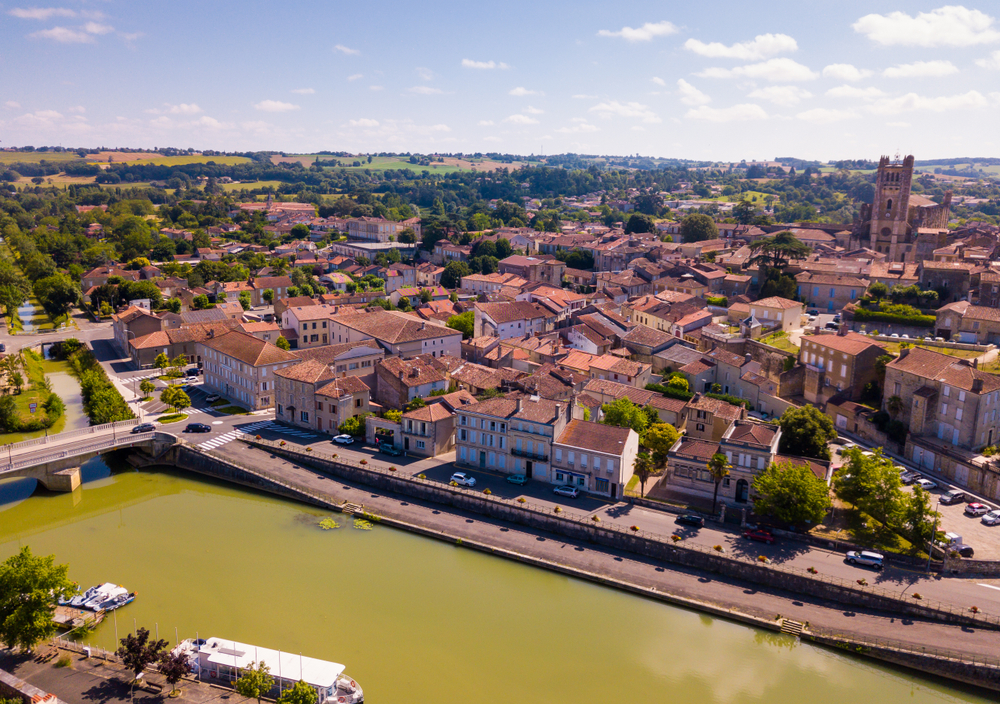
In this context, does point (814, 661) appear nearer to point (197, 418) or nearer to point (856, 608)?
point (856, 608)

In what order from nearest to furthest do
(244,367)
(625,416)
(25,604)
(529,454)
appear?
1. (25,604)
2. (529,454)
3. (625,416)
4. (244,367)

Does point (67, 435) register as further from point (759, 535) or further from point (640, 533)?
point (759, 535)

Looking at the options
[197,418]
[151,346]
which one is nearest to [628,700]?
[197,418]

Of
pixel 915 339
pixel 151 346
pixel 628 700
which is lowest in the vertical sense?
Result: pixel 628 700

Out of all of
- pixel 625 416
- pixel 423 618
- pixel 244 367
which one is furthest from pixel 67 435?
pixel 625 416

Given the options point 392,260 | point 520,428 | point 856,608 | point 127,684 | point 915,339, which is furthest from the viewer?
point 392,260

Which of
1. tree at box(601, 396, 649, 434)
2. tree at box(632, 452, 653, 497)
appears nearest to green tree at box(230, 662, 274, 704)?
tree at box(632, 452, 653, 497)
